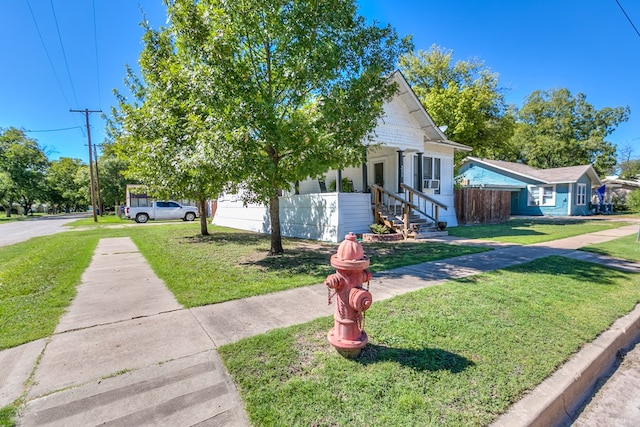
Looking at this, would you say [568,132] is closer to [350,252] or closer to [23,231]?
[350,252]

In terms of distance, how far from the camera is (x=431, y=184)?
1559 cm

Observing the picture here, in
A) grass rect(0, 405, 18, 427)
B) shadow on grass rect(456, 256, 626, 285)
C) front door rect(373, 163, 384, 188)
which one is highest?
front door rect(373, 163, 384, 188)

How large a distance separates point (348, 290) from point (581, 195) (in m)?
31.4

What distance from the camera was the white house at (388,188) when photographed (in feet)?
37.7

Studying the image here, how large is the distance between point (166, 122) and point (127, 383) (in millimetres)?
7319

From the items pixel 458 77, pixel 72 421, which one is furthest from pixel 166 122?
pixel 458 77

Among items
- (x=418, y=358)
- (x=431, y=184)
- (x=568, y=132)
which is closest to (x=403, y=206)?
(x=431, y=184)

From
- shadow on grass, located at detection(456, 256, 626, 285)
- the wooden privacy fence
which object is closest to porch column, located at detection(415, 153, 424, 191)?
the wooden privacy fence

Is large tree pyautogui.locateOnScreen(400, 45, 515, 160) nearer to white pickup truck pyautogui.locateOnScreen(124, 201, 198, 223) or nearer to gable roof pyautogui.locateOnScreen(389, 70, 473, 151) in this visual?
gable roof pyautogui.locateOnScreen(389, 70, 473, 151)

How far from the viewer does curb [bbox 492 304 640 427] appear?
7.32ft

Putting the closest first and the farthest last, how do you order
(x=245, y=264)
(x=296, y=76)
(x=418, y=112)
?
(x=296, y=76)
(x=245, y=264)
(x=418, y=112)

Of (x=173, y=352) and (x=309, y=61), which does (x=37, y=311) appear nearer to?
(x=173, y=352)

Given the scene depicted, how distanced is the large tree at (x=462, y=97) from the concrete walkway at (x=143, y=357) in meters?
16.2

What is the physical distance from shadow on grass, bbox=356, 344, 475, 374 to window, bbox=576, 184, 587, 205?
29.8 m
